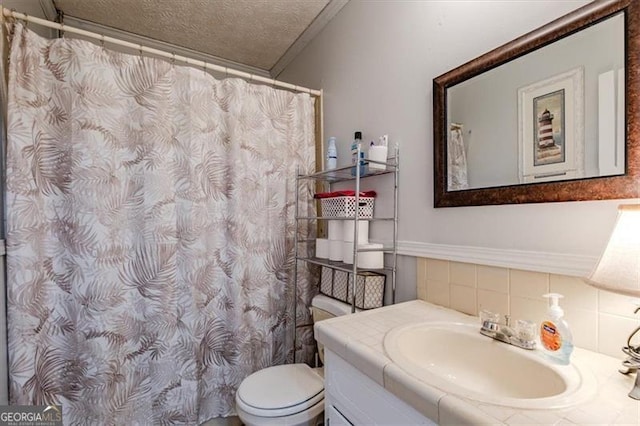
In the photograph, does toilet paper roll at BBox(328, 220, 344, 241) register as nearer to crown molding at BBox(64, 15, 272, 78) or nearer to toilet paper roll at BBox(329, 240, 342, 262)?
toilet paper roll at BBox(329, 240, 342, 262)

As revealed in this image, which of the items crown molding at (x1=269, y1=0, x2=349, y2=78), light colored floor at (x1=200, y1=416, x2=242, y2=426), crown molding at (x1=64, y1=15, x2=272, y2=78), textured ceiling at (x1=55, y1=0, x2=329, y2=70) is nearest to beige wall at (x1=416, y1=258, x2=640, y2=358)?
light colored floor at (x1=200, y1=416, x2=242, y2=426)

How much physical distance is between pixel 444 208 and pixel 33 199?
1.68 m

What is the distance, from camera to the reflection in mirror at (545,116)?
78 centimetres

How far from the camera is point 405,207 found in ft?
4.50

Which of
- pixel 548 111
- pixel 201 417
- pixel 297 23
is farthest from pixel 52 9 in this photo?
pixel 548 111

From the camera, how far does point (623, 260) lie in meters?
0.61

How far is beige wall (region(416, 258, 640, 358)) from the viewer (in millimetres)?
766

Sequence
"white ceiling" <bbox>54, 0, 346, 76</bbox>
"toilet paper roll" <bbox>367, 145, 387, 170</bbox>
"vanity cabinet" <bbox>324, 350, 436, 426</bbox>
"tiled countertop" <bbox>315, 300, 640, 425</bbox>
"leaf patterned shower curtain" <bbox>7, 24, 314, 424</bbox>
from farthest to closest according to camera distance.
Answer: "white ceiling" <bbox>54, 0, 346, 76</bbox> < "toilet paper roll" <bbox>367, 145, 387, 170</bbox> < "leaf patterned shower curtain" <bbox>7, 24, 314, 424</bbox> < "vanity cabinet" <bbox>324, 350, 436, 426</bbox> < "tiled countertop" <bbox>315, 300, 640, 425</bbox>

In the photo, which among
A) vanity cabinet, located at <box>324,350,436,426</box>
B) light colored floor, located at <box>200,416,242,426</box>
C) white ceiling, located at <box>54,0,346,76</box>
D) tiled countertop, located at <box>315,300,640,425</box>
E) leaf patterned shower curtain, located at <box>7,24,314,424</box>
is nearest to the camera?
tiled countertop, located at <box>315,300,640,425</box>

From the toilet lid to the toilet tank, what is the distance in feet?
0.62

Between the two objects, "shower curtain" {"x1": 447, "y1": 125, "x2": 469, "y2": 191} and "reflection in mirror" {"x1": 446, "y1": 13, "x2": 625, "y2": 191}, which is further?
"shower curtain" {"x1": 447, "y1": 125, "x2": 469, "y2": 191}

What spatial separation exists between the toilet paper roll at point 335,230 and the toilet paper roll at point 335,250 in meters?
0.02

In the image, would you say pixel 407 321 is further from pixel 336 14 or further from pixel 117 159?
pixel 336 14

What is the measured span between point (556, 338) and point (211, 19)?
7.87 ft
